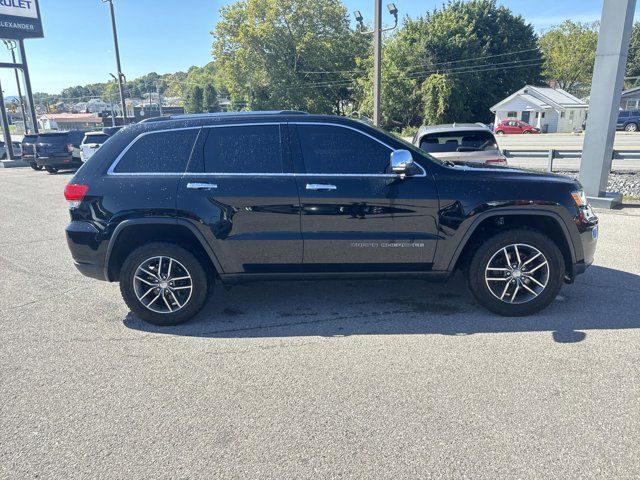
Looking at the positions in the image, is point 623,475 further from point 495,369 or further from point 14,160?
point 14,160

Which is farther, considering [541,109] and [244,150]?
[541,109]

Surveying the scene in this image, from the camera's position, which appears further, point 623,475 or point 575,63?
point 575,63

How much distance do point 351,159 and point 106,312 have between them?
9.49ft

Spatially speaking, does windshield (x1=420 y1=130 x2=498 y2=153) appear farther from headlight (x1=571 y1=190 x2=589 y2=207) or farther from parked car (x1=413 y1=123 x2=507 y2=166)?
headlight (x1=571 y1=190 x2=589 y2=207)

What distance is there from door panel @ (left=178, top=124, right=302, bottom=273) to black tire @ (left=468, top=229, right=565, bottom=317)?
1.65 m

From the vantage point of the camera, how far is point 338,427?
2.75 metres

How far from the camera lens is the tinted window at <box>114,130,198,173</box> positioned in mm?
4102

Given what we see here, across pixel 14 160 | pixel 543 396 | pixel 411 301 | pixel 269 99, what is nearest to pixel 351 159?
pixel 411 301

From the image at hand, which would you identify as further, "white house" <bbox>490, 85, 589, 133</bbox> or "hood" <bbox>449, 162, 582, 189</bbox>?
"white house" <bbox>490, 85, 589, 133</bbox>

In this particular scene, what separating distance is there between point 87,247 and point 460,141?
21.5 feet

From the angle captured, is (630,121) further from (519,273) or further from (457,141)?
(519,273)

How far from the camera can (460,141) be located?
27.2ft

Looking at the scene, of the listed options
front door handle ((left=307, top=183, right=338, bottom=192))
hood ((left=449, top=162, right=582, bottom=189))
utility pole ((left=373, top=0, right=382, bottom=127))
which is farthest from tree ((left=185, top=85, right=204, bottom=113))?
hood ((left=449, top=162, right=582, bottom=189))

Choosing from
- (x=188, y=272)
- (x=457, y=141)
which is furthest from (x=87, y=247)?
(x=457, y=141)
